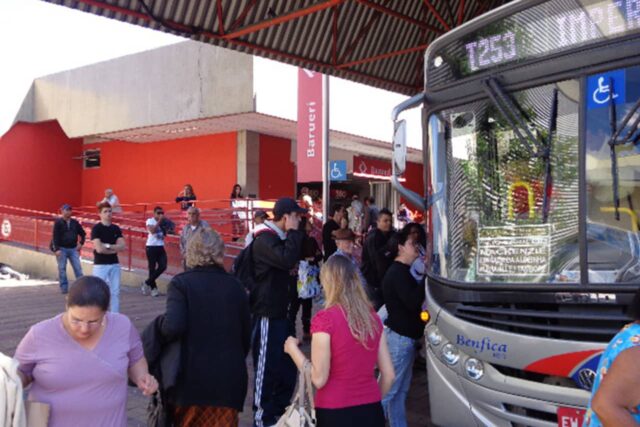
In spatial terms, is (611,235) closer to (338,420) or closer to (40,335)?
(338,420)

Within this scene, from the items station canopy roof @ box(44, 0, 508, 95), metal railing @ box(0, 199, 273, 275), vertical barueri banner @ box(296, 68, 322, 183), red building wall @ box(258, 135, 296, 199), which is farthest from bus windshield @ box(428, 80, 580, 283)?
red building wall @ box(258, 135, 296, 199)

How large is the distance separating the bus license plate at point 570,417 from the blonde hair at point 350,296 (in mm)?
1111

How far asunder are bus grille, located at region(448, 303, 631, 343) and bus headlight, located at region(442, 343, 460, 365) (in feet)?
0.77

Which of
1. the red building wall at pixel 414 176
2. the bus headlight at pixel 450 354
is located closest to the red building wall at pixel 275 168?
the red building wall at pixel 414 176

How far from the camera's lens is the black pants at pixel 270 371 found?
198 inches

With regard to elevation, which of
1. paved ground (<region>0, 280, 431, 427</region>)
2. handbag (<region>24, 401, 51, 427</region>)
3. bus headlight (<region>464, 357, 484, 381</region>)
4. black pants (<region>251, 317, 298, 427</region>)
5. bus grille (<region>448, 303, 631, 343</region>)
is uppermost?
bus grille (<region>448, 303, 631, 343</region>)

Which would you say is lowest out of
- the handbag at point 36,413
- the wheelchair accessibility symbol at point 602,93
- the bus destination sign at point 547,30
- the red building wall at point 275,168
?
the handbag at point 36,413

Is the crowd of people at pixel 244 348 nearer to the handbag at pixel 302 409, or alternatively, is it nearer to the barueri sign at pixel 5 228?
the handbag at pixel 302 409

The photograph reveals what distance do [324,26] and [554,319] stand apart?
7.85m

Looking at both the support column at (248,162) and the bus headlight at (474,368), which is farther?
the support column at (248,162)

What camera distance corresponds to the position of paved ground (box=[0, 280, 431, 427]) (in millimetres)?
6027

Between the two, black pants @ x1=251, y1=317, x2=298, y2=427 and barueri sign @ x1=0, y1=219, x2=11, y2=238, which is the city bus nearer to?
black pants @ x1=251, y1=317, x2=298, y2=427

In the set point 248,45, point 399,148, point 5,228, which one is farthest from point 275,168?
point 399,148

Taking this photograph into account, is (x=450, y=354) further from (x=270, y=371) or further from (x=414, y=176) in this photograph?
(x=414, y=176)
